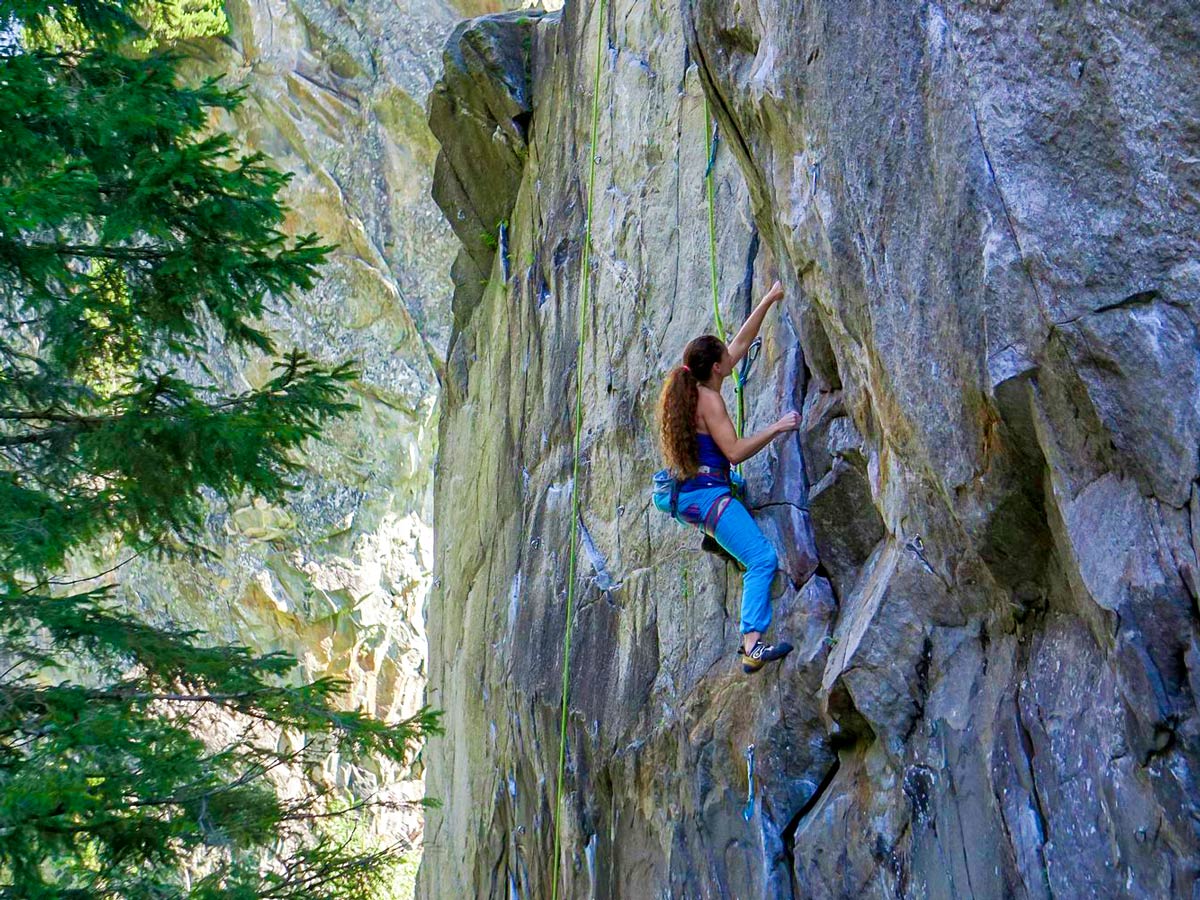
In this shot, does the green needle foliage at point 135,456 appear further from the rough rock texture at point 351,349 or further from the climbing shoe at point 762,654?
the rough rock texture at point 351,349

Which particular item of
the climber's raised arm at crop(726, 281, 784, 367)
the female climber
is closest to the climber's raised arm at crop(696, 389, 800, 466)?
the female climber

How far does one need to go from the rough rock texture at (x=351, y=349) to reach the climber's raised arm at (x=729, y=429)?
20124 mm

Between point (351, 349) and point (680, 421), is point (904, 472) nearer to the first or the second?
point (680, 421)

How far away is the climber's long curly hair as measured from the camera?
6078mm

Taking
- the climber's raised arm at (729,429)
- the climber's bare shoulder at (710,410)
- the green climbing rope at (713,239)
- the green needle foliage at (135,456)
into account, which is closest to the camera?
the green needle foliage at (135,456)

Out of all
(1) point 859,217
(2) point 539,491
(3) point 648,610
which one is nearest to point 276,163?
(2) point 539,491

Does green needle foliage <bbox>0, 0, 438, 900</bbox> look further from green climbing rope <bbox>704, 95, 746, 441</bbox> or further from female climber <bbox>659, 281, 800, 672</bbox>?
green climbing rope <bbox>704, 95, 746, 441</bbox>

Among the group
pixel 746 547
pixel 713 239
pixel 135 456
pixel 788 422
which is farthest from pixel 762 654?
pixel 135 456

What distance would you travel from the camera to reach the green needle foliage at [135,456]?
18.5 ft

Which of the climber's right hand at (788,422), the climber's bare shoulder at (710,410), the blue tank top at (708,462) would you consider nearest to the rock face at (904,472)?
the climber's right hand at (788,422)

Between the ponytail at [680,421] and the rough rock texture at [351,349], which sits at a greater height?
the rough rock texture at [351,349]

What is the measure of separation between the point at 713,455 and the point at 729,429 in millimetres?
214

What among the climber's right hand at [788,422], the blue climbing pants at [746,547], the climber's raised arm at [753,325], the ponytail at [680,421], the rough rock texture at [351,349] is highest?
the rough rock texture at [351,349]

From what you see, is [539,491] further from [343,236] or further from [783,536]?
[343,236]
